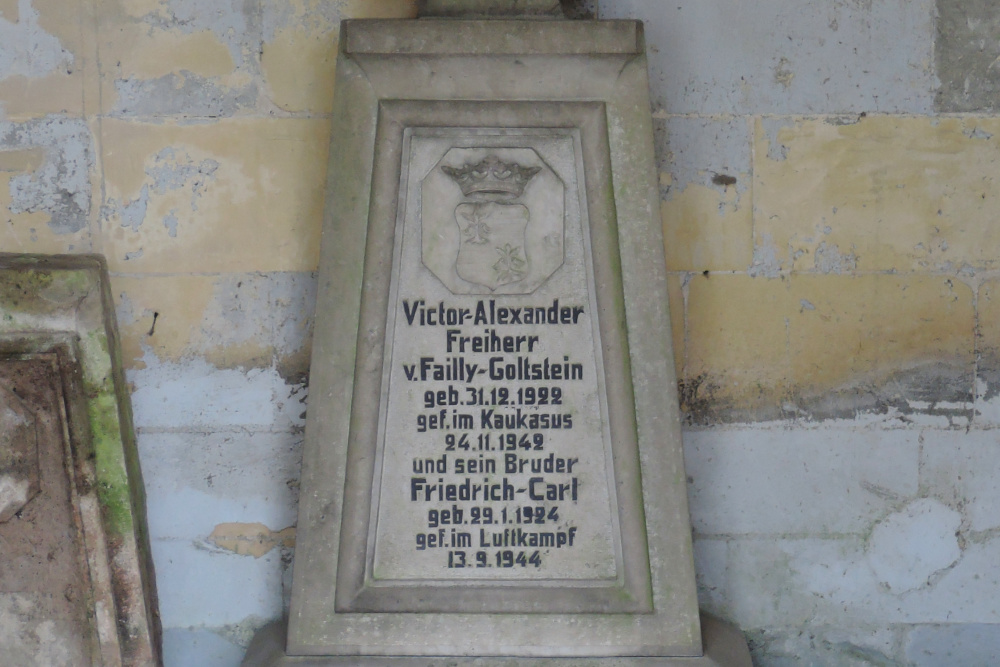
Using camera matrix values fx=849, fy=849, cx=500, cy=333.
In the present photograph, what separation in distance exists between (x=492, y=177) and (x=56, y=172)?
132 cm

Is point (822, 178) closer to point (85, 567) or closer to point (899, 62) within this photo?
point (899, 62)

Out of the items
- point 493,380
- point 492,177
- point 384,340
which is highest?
point 492,177

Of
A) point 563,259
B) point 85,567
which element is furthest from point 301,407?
point 563,259

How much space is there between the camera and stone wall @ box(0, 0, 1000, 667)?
2520 mm

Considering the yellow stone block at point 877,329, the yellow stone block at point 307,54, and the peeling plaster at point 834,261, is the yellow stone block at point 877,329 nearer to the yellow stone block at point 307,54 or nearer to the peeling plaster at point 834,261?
the peeling plaster at point 834,261

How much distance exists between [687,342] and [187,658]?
183cm

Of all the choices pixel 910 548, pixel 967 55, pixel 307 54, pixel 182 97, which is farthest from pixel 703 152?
pixel 182 97

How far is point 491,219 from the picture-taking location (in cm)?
228

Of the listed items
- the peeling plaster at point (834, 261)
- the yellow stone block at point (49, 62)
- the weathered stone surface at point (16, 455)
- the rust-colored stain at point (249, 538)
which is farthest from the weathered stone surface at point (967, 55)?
the weathered stone surface at point (16, 455)

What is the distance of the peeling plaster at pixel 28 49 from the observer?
98.1 inches

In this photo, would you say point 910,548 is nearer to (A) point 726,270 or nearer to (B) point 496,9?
(A) point 726,270

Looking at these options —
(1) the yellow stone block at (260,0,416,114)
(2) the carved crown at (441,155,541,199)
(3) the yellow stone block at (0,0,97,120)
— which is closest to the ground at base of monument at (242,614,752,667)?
(2) the carved crown at (441,155,541,199)

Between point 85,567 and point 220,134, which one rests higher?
point 220,134

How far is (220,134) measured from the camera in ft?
8.30
